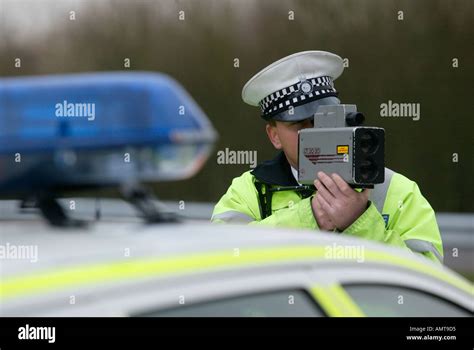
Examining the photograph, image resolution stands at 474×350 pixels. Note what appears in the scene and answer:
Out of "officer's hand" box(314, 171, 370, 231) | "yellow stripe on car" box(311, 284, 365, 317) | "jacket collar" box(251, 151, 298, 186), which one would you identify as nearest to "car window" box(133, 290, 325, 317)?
"yellow stripe on car" box(311, 284, 365, 317)

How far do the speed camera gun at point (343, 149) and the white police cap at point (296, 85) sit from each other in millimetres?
201

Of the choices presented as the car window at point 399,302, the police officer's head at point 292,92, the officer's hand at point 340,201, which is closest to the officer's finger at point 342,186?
the officer's hand at point 340,201

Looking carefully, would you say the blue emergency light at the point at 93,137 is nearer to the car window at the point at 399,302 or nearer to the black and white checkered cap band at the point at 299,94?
Answer: the car window at the point at 399,302

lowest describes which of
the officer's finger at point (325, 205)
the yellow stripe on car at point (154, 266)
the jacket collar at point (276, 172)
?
the yellow stripe on car at point (154, 266)

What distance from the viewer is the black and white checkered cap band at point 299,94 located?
295cm

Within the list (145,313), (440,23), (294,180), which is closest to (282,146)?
(294,180)

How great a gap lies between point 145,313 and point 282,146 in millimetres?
1549

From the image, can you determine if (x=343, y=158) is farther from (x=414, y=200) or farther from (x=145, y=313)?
(x=145, y=313)

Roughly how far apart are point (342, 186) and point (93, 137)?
3.17 ft

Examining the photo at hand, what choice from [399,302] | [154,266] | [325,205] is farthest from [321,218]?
[154,266]

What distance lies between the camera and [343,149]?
2.64 metres

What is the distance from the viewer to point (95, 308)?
1.44m

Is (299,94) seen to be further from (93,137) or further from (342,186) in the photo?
(93,137)

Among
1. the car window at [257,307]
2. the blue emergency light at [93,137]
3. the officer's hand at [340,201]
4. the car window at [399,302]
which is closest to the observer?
the car window at [257,307]
